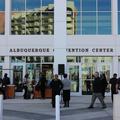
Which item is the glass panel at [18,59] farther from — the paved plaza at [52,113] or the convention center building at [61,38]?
the paved plaza at [52,113]

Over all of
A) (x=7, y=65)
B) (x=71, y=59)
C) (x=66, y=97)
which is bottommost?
(x=66, y=97)

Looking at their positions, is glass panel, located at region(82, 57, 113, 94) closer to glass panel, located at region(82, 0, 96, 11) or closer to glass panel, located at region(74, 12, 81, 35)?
glass panel, located at region(74, 12, 81, 35)

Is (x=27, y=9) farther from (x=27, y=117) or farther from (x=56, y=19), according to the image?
(x=27, y=117)

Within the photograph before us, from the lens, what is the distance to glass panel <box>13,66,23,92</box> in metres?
37.1

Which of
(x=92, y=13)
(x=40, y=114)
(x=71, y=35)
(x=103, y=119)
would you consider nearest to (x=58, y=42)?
(x=71, y=35)

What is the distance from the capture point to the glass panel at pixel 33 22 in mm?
37375

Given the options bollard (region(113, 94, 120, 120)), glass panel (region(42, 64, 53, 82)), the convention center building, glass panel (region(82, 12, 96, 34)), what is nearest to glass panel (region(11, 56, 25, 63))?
the convention center building

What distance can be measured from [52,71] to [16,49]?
3149 millimetres

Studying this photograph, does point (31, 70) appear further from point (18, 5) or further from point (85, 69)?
point (18, 5)

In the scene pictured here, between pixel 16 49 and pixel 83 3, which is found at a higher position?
pixel 83 3

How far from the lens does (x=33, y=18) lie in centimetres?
3756

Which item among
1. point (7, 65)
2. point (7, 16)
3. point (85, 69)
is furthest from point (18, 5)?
point (85, 69)

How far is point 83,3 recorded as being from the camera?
123ft

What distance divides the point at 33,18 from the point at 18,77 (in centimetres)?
458
